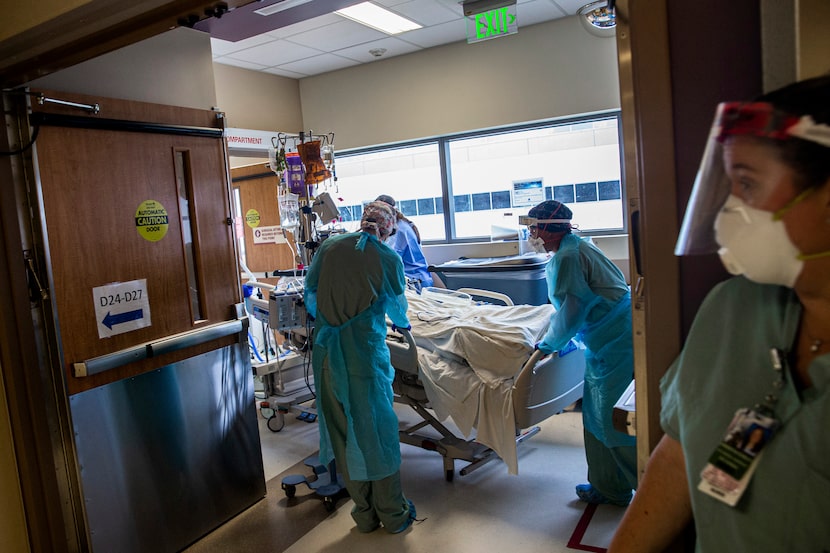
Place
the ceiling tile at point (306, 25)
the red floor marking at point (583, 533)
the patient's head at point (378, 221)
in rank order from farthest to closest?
the ceiling tile at point (306, 25) < the patient's head at point (378, 221) < the red floor marking at point (583, 533)

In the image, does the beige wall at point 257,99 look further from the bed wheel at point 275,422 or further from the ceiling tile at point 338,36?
the bed wheel at point 275,422

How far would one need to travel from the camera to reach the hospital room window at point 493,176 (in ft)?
17.4

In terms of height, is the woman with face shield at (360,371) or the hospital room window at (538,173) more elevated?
the hospital room window at (538,173)

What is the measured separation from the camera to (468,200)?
240 inches

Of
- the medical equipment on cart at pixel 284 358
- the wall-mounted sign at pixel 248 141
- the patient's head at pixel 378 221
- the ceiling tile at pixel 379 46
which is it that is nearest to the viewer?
the patient's head at pixel 378 221

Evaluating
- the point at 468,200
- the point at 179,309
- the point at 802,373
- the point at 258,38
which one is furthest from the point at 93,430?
the point at 468,200

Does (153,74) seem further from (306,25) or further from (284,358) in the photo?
(284,358)

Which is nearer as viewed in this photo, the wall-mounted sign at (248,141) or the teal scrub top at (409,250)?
the teal scrub top at (409,250)

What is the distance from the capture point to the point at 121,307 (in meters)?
2.62

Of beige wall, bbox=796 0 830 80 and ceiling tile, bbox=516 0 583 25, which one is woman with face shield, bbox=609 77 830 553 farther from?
ceiling tile, bbox=516 0 583 25

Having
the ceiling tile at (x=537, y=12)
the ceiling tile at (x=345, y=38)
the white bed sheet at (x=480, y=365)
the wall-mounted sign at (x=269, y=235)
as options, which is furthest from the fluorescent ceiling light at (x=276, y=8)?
the wall-mounted sign at (x=269, y=235)

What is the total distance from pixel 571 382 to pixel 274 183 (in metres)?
3.90

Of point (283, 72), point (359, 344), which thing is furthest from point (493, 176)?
point (359, 344)

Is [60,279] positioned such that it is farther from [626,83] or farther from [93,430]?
[626,83]
